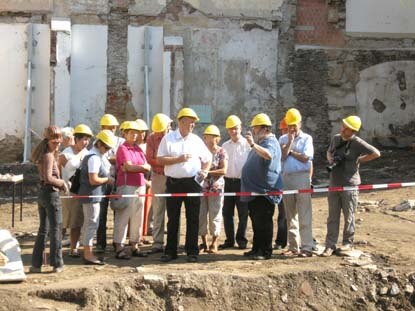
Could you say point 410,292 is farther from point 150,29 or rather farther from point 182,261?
point 150,29

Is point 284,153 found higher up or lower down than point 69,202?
higher up

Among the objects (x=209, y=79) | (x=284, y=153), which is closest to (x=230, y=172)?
(x=284, y=153)

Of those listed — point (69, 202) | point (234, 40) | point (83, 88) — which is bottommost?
point (69, 202)

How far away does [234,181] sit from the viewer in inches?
385

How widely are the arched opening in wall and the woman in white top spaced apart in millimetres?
12051

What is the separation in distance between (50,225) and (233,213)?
275 cm

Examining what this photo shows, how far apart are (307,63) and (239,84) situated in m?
2.00

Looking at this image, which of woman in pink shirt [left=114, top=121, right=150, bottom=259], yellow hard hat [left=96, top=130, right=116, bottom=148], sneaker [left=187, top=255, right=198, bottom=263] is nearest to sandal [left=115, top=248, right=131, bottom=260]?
woman in pink shirt [left=114, top=121, right=150, bottom=259]

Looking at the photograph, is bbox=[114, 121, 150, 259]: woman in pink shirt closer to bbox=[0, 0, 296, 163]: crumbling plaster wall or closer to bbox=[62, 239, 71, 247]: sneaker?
bbox=[62, 239, 71, 247]: sneaker

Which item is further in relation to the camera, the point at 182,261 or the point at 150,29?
the point at 150,29

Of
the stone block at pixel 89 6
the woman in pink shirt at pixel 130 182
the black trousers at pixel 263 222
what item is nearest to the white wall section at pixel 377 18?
the stone block at pixel 89 6

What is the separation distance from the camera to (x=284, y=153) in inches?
360

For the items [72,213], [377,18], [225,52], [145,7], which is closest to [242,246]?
[72,213]

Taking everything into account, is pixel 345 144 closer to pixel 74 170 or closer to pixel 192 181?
pixel 192 181
